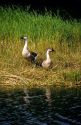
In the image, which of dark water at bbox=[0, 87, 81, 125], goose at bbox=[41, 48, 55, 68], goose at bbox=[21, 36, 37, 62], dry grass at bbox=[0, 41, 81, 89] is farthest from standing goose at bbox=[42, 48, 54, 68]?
dark water at bbox=[0, 87, 81, 125]

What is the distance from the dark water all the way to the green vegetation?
95 centimetres

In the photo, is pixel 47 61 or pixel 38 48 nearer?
pixel 47 61

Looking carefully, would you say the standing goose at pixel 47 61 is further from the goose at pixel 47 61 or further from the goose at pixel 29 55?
the goose at pixel 29 55

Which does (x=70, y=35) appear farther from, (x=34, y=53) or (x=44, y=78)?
(x=44, y=78)

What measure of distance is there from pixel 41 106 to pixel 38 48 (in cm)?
663

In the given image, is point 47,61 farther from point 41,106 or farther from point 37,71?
point 41,106

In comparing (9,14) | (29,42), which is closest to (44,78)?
(29,42)

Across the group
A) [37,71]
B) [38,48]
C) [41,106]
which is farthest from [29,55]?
[41,106]

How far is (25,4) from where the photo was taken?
28.4 meters

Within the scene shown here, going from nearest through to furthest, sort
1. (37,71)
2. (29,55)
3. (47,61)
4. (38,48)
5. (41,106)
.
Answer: (41,106)
(37,71)
(47,61)
(29,55)
(38,48)

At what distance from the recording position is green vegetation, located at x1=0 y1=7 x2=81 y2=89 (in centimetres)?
1920

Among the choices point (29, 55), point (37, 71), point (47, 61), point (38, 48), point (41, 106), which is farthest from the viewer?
point (38, 48)

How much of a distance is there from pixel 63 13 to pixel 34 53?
798 centimetres

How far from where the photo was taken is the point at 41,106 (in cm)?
1565
